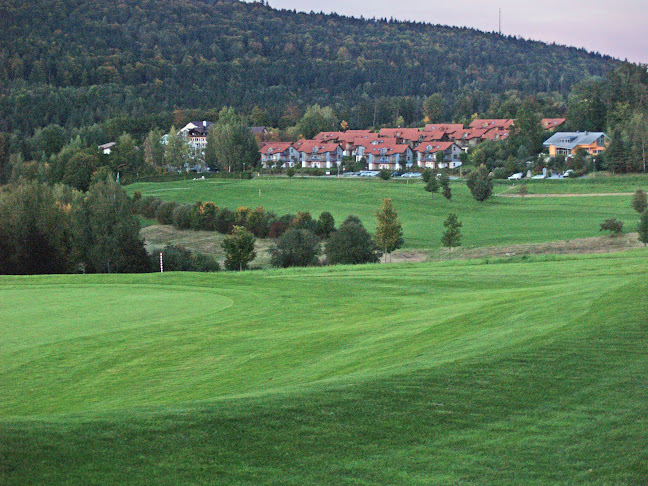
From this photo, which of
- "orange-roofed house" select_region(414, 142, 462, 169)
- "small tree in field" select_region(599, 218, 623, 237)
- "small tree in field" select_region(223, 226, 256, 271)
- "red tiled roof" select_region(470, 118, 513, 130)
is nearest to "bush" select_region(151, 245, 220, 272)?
"small tree in field" select_region(223, 226, 256, 271)

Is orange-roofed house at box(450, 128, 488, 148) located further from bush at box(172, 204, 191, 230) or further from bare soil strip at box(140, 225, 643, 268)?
bare soil strip at box(140, 225, 643, 268)

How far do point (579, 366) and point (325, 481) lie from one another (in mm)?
5431

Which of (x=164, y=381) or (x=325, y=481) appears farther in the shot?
(x=164, y=381)

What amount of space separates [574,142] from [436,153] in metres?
23.2

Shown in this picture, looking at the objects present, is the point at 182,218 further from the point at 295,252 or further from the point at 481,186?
the point at 295,252

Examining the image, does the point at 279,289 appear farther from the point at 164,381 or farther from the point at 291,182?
the point at 291,182

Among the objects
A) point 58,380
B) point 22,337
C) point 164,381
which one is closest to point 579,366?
point 164,381

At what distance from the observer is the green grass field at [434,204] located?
6225 centimetres

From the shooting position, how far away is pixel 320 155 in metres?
130

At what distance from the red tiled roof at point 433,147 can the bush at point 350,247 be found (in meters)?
79.4

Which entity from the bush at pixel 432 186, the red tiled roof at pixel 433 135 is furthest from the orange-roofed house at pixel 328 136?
the bush at pixel 432 186

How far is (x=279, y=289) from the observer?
24.2 meters

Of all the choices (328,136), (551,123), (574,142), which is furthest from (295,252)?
(328,136)

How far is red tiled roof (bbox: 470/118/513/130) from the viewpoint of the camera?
137m
